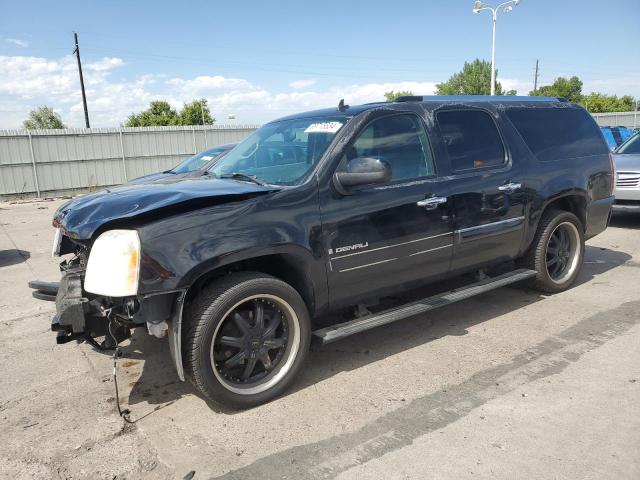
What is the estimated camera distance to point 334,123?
3.94 m

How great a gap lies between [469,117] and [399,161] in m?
1.02

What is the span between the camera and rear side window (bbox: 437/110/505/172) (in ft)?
14.3

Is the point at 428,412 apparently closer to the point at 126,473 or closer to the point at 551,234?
the point at 126,473

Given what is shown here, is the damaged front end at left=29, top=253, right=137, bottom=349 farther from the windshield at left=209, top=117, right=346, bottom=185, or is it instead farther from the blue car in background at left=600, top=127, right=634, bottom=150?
the blue car in background at left=600, top=127, right=634, bottom=150

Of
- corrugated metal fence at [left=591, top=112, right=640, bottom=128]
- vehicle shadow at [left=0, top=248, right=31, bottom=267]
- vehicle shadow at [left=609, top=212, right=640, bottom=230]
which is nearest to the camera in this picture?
vehicle shadow at [left=0, top=248, right=31, bottom=267]

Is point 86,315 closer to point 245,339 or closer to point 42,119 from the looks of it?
point 245,339

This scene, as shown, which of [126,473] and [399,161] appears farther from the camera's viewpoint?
[399,161]

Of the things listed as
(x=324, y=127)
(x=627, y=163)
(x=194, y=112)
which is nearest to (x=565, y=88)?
(x=194, y=112)

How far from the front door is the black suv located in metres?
0.01

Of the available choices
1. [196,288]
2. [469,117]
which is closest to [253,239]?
[196,288]

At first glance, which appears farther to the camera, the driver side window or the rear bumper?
the rear bumper

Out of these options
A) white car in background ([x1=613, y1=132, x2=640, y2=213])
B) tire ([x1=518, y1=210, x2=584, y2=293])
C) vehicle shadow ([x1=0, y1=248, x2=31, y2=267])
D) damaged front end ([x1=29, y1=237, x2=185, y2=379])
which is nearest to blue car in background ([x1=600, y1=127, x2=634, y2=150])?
white car in background ([x1=613, y1=132, x2=640, y2=213])

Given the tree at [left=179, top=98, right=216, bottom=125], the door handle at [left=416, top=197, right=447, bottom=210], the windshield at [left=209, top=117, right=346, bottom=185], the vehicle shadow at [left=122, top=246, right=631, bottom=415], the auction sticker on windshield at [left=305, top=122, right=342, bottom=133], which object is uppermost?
the tree at [left=179, top=98, right=216, bottom=125]

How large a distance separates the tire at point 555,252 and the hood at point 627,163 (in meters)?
3.97
